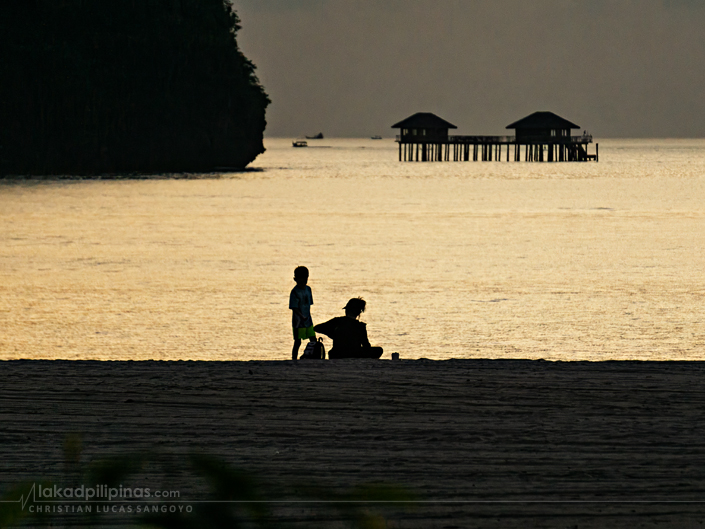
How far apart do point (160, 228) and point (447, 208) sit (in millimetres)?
18296

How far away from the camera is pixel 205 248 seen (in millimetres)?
29016

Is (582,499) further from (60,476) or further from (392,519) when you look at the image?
(60,476)

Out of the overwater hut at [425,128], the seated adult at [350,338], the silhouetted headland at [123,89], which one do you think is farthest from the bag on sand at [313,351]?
the overwater hut at [425,128]

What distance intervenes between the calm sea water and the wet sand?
7.13 meters

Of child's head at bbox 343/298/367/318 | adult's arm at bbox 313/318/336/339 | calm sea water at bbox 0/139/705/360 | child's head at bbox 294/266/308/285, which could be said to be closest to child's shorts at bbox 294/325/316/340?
child's head at bbox 294/266/308/285

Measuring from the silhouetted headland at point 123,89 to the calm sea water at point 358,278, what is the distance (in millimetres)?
36800

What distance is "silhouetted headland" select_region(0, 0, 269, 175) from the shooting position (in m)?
81.9

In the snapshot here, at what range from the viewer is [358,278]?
72.1 ft

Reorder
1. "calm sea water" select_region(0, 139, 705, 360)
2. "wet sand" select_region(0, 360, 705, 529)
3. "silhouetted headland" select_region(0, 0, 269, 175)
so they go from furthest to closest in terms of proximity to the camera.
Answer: "silhouetted headland" select_region(0, 0, 269, 175) → "calm sea water" select_region(0, 139, 705, 360) → "wet sand" select_region(0, 360, 705, 529)

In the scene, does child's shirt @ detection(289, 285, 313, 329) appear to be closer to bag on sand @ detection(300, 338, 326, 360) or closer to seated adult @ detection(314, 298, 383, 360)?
seated adult @ detection(314, 298, 383, 360)

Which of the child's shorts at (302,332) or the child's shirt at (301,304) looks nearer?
the child's shirt at (301,304)

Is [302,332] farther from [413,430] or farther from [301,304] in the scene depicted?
[413,430]

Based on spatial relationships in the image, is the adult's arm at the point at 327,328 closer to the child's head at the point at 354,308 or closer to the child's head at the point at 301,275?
the child's head at the point at 354,308

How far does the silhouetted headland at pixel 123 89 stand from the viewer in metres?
81.9
